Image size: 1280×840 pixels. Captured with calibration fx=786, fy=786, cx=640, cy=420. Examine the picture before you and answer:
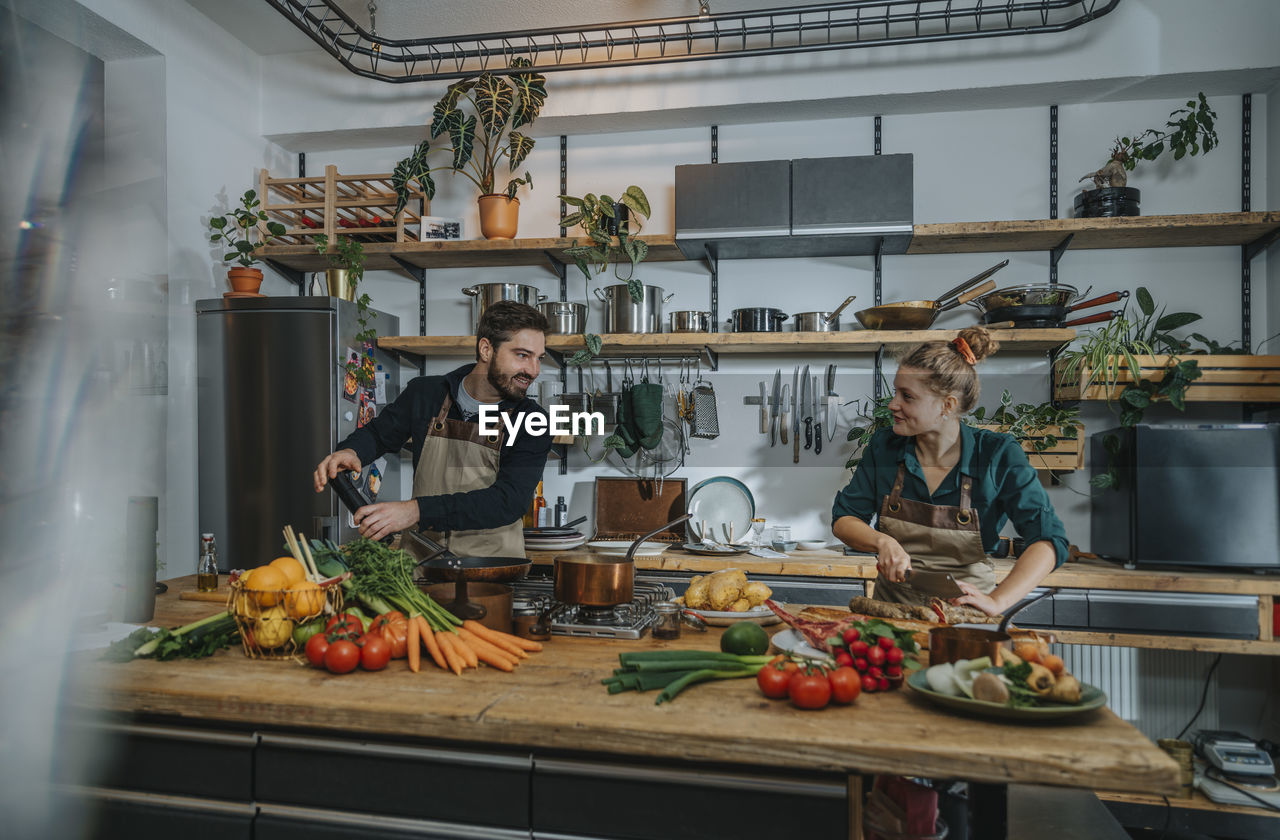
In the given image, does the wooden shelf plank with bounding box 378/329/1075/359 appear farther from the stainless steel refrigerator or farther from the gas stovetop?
the gas stovetop

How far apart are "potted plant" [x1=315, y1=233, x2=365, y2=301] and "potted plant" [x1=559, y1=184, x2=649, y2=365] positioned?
911 millimetres

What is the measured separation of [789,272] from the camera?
11.3 ft

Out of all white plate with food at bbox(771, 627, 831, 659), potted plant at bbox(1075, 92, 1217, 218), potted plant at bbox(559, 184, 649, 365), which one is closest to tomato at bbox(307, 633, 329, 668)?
white plate with food at bbox(771, 627, 831, 659)

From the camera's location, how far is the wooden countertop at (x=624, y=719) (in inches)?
39.0

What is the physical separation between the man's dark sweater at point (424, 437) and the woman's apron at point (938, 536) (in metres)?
1.00

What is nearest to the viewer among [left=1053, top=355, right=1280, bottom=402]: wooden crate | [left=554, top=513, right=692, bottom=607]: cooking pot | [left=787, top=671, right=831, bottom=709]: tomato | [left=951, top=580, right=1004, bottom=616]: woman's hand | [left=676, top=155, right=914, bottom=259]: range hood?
[left=787, top=671, right=831, bottom=709]: tomato

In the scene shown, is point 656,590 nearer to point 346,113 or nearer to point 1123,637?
point 1123,637

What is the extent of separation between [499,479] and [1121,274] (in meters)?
2.66

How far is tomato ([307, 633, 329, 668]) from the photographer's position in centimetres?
132

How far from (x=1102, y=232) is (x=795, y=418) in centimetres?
137

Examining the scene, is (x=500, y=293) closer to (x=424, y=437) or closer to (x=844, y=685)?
(x=424, y=437)

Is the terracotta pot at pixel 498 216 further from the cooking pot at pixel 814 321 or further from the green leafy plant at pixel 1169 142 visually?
the green leafy plant at pixel 1169 142

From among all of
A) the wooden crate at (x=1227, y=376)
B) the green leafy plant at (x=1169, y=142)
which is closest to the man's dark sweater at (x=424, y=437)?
the wooden crate at (x=1227, y=376)

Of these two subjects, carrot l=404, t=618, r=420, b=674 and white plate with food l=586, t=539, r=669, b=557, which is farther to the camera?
white plate with food l=586, t=539, r=669, b=557
